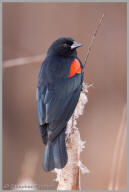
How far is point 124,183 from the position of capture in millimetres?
3068

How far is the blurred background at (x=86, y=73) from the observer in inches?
140

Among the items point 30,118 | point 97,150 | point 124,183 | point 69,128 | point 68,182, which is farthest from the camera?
point 30,118

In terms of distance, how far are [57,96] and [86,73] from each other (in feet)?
5.00

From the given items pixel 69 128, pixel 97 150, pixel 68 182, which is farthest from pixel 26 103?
pixel 68 182

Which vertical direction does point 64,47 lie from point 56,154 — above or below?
above

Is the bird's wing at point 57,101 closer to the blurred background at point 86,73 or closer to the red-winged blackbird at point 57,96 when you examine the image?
the red-winged blackbird at point 57,96

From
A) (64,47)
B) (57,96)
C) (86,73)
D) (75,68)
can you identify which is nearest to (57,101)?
(57,96)

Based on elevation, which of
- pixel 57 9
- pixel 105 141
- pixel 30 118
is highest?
pixel 57 9

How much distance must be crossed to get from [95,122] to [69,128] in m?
1.52

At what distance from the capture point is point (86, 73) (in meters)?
3.72

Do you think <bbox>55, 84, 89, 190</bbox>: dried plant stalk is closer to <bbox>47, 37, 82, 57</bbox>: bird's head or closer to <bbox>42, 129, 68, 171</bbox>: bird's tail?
<bbox>42, 129, 68, 171</bbox>: bird's tail

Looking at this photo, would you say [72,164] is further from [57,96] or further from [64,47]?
[64,47]

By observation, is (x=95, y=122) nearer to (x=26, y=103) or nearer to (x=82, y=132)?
(x=82, y=132)

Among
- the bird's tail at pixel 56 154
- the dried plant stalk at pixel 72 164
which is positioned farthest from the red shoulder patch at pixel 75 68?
the bird's tail at pixel 56 154
